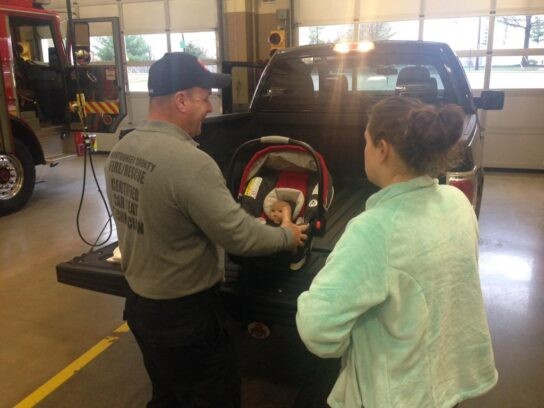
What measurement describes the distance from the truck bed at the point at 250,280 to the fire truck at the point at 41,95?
353 cm

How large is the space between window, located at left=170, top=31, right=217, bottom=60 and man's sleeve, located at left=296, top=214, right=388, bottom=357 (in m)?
9.14

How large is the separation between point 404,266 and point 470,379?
1.58 feet

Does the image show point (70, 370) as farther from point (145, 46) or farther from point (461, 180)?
point (145, 46)

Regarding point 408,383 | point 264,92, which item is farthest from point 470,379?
point 264,92

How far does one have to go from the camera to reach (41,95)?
765 cm

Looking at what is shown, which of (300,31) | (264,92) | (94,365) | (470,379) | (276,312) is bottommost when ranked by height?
(94,365)

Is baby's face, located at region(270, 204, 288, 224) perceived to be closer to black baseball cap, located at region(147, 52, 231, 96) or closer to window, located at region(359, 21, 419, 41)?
black baseball cap, located at region(147, 52, 231, 96)

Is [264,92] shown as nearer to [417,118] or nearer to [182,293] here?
[182,293]

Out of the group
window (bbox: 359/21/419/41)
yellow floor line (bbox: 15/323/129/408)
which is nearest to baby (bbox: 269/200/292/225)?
yellow floor line (bbox: 15/323/129/408)

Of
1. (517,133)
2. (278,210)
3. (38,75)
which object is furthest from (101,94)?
(517,133)

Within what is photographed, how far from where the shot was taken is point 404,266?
1174 mm

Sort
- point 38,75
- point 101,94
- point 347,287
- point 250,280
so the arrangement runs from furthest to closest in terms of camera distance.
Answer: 1. point 38,75
2. point 101,94
3. point 250,280
4. point 347,287

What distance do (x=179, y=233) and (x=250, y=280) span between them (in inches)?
30.3

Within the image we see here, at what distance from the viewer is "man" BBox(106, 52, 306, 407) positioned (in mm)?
1701
